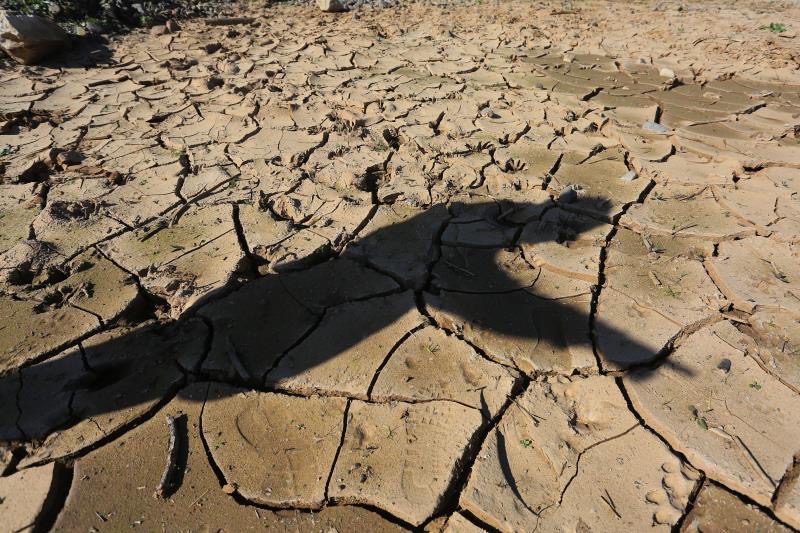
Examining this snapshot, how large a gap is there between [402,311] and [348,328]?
280 millimetres

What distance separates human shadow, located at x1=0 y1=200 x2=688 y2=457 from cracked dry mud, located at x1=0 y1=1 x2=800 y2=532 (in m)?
0.01

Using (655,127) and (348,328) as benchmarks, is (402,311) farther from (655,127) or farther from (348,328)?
(655,127)

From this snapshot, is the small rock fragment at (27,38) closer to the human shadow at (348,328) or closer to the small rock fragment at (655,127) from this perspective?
the human shadow at (348,328)

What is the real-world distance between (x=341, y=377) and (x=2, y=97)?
16.7 ft

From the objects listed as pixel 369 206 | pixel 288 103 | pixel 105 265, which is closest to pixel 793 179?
pixel 369 206

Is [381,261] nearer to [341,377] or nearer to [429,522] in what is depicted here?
[341,377]

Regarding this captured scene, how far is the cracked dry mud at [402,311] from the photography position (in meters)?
1.57

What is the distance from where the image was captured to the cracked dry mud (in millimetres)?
1567

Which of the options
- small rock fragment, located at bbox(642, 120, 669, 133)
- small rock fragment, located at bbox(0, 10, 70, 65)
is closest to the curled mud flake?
small rock fragment, located at bbox(642, 120, 669, 133)

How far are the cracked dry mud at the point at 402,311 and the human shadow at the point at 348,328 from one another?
0.04 feet

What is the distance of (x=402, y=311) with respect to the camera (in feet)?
7.25

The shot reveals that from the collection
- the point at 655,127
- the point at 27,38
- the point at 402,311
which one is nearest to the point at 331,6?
the point at 27,38

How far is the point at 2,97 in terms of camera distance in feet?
14.8

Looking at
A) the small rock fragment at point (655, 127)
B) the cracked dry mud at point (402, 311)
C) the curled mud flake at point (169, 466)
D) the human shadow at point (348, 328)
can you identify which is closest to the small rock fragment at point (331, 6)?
the cracked dry mud at point (402, 311)
